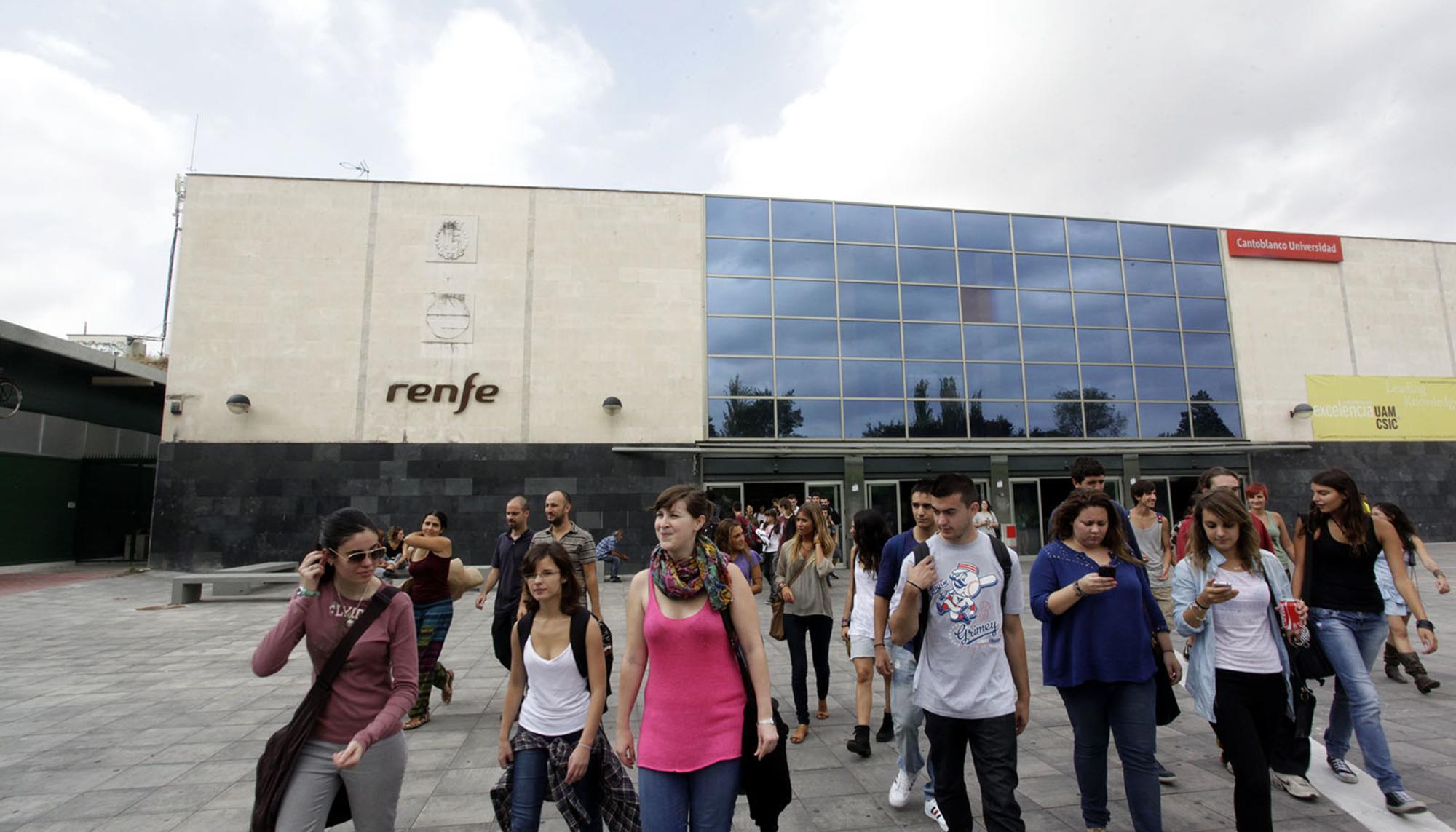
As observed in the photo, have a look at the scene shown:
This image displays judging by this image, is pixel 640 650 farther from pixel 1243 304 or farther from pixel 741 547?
pixel 1243 304

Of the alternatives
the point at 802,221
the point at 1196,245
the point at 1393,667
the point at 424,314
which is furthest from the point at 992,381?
the point at 424,314

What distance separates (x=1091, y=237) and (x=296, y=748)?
23.1 meters

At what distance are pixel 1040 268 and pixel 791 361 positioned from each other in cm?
814

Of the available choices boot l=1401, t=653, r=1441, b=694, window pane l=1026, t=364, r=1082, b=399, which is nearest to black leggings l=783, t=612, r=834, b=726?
boot l=1401, t=653, r=1441, b=694

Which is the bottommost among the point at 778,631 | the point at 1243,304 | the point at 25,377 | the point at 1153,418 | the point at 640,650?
the point at 778,631

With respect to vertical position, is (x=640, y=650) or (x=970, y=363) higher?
(x=970, y=363)

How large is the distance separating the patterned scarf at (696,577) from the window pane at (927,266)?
18390mm

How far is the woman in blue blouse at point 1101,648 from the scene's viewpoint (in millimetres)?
3168

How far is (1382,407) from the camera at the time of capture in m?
21.3

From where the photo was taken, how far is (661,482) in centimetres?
1781

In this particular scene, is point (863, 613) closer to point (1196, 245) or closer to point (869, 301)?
point (869, 301)

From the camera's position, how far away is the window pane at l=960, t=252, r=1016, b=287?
65.9ft

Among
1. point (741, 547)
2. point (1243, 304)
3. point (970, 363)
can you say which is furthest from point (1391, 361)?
point (741, 547)

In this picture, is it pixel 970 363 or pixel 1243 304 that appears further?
pixel 1243 304
